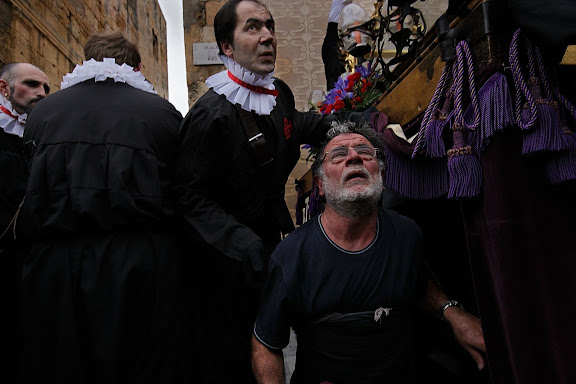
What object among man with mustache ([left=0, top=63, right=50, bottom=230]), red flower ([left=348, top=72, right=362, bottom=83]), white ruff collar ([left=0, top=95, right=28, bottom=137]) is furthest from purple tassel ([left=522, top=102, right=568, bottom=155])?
white ruff collar ([left=0, top=95, right=28, bottom=137])

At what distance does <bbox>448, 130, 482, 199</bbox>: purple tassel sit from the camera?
1282 mm

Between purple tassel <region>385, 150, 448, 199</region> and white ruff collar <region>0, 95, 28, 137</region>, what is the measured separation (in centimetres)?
233

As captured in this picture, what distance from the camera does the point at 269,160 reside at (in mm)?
1936

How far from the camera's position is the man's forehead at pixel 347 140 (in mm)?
1912

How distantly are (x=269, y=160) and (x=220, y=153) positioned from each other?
0.73 feet

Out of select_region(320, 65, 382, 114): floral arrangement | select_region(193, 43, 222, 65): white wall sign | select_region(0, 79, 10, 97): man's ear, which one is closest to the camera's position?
select_region(320, 65, 382, 114): floral arrangement

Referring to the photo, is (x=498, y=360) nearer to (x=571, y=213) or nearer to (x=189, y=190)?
(x=571, y=213)

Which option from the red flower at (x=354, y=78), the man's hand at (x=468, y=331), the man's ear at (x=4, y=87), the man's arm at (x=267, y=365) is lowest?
the man's arm at (x=267, y=365)

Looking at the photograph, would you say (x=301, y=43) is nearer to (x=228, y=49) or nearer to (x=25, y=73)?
(x=25, y=73)

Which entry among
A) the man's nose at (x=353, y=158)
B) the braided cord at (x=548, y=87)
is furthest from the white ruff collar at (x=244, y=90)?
the braided cord at (x=548, y=87)

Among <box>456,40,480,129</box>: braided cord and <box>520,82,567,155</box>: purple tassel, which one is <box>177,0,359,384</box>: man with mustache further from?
<box>520,82,567,155</box>: purple tassel

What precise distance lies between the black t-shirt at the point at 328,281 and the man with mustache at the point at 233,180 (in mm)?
126

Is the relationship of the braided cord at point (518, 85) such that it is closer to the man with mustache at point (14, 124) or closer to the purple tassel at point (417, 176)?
the purple tassel at point (417, 176)

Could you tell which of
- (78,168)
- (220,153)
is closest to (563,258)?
(220,153)
